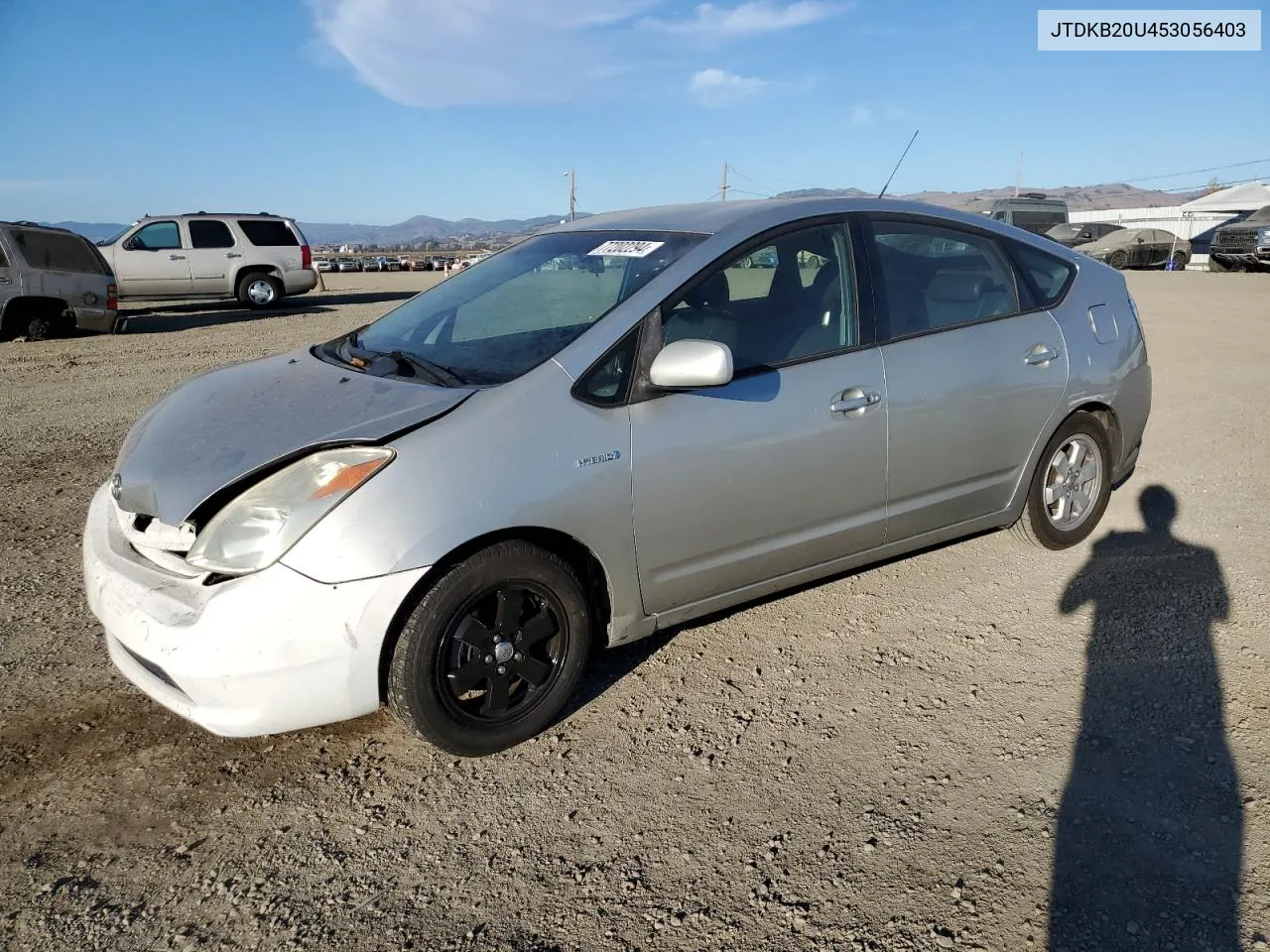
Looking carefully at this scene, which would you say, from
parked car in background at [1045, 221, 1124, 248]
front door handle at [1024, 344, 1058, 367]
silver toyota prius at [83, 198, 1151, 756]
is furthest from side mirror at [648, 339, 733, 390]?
parked car in background at [1045, 221, 1124, 248]

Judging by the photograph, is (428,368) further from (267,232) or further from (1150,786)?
(267,232)

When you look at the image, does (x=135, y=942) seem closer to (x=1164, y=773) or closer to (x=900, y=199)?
(x=1164, y=773)

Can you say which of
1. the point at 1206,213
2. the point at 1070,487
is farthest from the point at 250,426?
the point at 1206,213

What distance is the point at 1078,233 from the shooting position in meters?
26.9

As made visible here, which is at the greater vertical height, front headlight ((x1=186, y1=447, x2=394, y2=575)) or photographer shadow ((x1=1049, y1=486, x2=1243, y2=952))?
front headlight ((x1=186, y1=447, x2=394, y2=575))

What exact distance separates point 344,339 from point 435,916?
2.49m

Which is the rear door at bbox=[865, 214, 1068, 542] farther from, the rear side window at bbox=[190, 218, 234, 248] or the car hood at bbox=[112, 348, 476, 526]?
the rear side window at bbox=[190, 218, 234, 248]

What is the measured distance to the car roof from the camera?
342cm

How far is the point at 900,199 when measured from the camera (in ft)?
13.0

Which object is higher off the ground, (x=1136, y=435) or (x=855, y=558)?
(x=1136, y=435)

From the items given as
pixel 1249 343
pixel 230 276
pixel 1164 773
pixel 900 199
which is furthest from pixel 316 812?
pixel 230 276

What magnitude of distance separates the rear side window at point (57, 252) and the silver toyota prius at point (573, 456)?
1043cm

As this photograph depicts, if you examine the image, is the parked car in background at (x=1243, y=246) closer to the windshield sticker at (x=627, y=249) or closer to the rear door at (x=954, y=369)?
the rear door at (x=954, y=369)

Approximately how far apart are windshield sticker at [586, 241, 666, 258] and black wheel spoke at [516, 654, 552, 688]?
1.51 meters
